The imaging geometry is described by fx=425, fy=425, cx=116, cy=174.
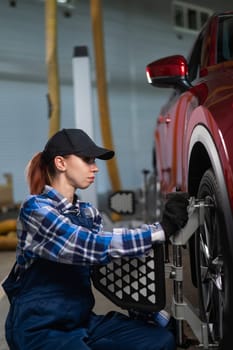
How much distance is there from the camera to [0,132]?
5453mm

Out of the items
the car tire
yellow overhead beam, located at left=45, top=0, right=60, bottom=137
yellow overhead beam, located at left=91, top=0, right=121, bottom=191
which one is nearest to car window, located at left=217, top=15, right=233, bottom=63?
the car tire

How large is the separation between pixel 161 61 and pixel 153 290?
1.13 metres

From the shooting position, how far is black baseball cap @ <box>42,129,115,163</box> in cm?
154

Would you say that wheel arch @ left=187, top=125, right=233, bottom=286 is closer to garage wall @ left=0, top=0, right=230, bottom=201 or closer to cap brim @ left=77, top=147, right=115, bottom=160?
cap brim @ left=77, top=147, right=115, bottom=160

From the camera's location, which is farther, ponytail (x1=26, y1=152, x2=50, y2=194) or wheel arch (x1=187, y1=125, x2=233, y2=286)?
ponytail (x1=26, y1=152, x2=50, y2=194)

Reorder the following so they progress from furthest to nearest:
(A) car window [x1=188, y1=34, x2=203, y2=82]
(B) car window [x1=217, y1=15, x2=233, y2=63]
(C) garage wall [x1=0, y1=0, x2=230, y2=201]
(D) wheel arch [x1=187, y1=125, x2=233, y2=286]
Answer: (C) garage wall [x1=0, y1=0, x2=230, y2=201]
(A) car window [x1=188, y1=34, x2=203, y2=82]
(B) car window [x1=217, y1=15, x2=233, y2=63]
(D) wheel arch [x1=187, y1=125, x2=233, y2=286]

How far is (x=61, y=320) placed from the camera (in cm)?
149

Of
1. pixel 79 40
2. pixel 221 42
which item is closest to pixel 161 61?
pixel 221 42

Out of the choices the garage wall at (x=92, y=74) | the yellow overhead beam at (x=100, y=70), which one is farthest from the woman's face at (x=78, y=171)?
the garage wall at (x=92, y=74)

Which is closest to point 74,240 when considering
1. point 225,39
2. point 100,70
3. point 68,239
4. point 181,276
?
point 68,239

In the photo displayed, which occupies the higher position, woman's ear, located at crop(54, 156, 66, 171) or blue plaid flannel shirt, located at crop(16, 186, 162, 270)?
woman's ear, located at crop(54, 156, 66, 171)

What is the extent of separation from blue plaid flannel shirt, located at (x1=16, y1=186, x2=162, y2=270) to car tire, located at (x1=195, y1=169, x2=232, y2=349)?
0.67 ft

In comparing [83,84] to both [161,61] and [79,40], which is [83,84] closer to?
[161,61]

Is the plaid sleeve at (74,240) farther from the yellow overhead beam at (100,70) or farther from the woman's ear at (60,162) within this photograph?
the yellow overhead beam at (100,70)
